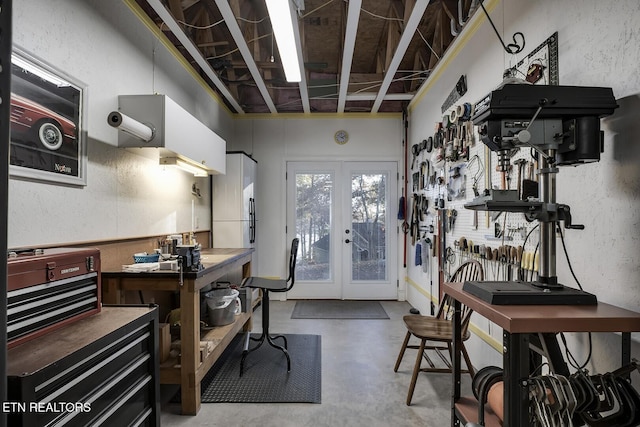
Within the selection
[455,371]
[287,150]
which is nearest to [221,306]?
[455,371]

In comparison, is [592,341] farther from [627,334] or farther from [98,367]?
[98,367]

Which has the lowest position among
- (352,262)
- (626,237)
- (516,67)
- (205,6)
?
(352,262)

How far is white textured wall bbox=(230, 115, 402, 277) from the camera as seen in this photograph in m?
5.42

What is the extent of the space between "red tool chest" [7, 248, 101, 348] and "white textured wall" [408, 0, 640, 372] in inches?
91.8

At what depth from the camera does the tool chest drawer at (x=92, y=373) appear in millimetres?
941

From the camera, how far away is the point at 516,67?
228 centimetres

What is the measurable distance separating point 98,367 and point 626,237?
216 cm

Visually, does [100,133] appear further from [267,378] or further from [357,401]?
[357,401]

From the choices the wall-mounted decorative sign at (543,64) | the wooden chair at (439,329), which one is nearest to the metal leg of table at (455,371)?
the wooden chair at (439,329)

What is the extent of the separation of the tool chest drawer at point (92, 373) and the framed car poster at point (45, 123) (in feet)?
2.84

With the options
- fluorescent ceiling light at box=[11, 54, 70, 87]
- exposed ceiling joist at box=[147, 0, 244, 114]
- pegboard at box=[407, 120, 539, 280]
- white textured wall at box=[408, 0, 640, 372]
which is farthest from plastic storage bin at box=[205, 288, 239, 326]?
white textured wall at box=[408, 0, 640, 372]

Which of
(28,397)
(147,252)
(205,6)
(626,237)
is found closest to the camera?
(28,397)

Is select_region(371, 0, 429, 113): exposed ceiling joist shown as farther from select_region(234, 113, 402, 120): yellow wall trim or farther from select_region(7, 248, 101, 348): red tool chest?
select_region(7, 248, 101, 348): red tool chest

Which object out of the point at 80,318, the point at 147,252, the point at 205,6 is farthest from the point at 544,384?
the point at 205,6
